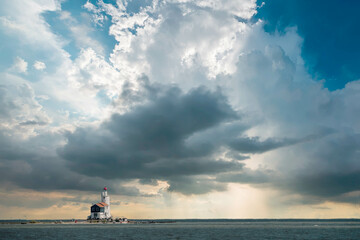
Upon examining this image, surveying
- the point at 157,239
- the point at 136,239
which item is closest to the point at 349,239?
A: the point at 157,239

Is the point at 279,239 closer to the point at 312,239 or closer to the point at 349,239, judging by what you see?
the point at 312,239

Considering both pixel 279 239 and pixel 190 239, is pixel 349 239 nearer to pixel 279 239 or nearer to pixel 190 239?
pixel 279 239

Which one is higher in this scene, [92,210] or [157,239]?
[92,210]

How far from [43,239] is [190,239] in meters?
37.4

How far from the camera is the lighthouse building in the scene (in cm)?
17462

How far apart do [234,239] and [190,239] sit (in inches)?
466

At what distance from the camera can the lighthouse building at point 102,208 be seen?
573ft

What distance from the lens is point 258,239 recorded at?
283 ft

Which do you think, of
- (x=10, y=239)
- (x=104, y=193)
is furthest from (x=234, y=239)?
(x=104, y=193)

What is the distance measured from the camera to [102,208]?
174875mm

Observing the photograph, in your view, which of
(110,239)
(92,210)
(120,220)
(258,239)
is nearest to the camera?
(110,239)

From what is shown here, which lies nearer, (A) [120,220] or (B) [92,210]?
(B) [92,210]

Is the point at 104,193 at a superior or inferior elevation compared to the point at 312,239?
superior

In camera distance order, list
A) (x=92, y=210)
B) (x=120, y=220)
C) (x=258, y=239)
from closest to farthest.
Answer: (x=258, y=239) < (x=92, y=210) < (x=120, y=220)
